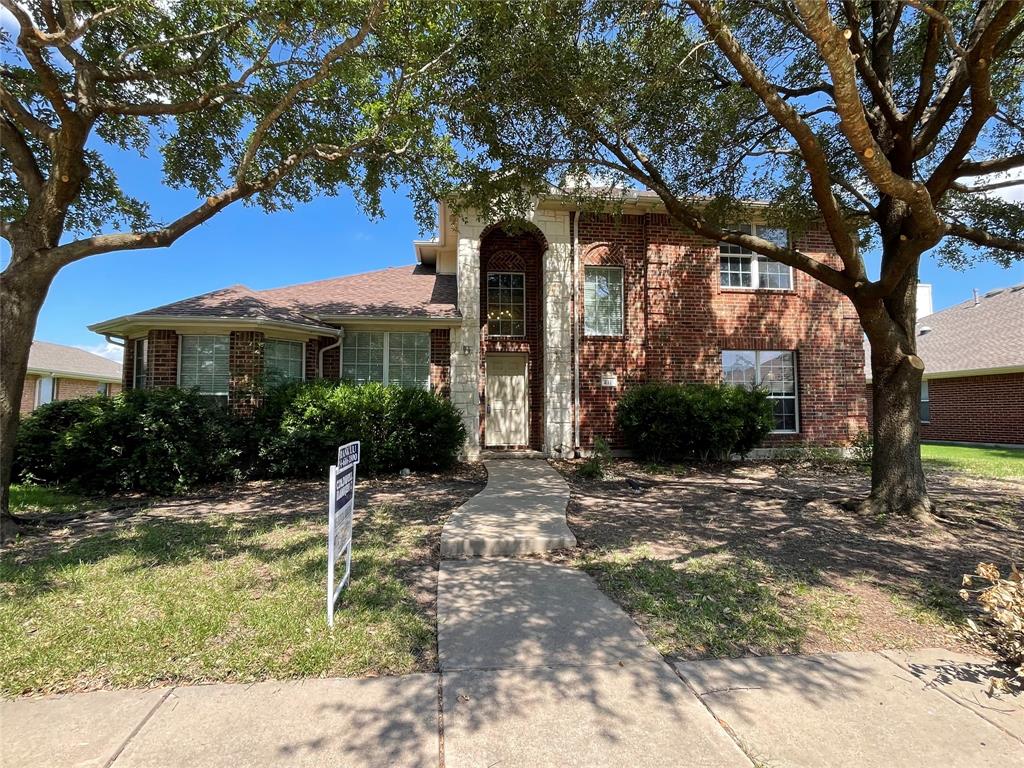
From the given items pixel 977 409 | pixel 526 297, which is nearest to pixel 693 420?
pixel 526 297

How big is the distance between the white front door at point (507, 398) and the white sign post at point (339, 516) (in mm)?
8614

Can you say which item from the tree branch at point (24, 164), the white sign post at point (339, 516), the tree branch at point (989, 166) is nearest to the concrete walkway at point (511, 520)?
the white sign post at point (339, 516)

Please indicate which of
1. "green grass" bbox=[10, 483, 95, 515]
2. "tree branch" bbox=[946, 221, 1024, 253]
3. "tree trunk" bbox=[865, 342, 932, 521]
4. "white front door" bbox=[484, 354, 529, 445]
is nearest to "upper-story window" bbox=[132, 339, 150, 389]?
"green grass" bbox=[10, 483, 95, 515]

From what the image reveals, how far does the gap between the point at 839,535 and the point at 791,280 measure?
9163 mm

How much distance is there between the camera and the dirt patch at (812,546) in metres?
3.53

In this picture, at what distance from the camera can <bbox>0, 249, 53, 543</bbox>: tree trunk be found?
5.66m

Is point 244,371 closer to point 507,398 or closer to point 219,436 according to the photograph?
point 219,436

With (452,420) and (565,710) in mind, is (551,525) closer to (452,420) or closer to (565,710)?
(565,710)

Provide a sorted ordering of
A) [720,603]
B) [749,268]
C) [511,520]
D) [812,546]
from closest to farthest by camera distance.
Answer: [720,603] < [812,546] < [511,520] < [749,268]

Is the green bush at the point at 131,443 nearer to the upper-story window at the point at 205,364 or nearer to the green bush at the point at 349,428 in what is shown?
the green bush at the point at 349,428

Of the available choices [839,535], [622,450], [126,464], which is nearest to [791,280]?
[622,450]

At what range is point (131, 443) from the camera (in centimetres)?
789

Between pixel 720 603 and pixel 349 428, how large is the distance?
23.2 ft

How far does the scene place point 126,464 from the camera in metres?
7.81
